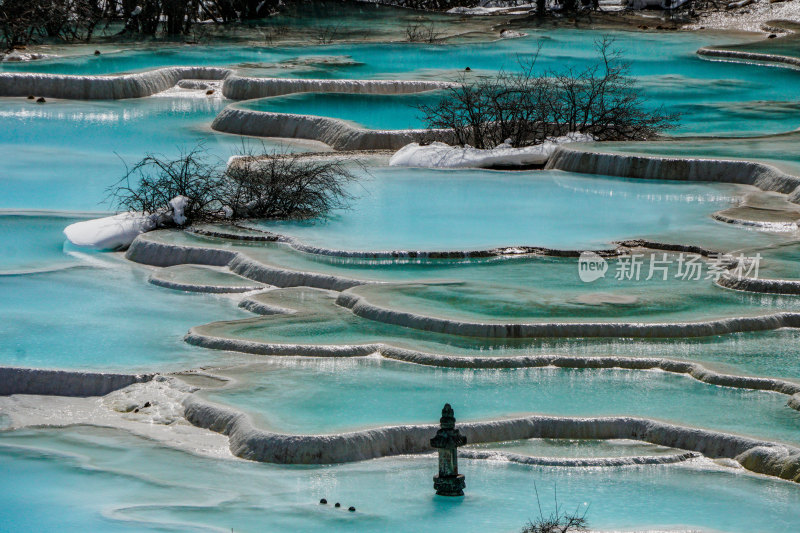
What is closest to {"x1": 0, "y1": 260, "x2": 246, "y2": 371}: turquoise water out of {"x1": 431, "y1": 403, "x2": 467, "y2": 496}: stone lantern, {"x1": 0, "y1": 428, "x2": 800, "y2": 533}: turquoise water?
{"x1": 0, "y1": 428, "x2": 800, "y2": 533}: turquoise water

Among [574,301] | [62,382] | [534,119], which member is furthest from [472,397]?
[534,119]

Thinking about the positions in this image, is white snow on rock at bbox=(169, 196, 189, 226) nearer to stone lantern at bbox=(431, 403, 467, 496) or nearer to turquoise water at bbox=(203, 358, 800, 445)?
turquoise water at bbox=(203, 358, 800, 445)

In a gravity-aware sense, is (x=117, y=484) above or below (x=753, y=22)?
below

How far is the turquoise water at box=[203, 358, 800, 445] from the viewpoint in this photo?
817 cm

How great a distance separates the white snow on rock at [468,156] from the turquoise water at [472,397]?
6.97 metres

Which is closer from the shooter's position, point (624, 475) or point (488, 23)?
point (624, 475)

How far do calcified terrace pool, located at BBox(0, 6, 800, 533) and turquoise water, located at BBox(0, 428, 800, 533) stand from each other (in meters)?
0.02

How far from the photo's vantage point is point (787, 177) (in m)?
14.2

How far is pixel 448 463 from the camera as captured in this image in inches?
277

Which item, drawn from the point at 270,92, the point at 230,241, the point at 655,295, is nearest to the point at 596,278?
the point at 655,295

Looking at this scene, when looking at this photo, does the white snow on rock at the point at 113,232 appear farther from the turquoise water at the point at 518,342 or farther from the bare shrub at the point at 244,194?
the turquoise water at the point at 518,342

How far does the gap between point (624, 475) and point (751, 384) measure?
1511 millimetres

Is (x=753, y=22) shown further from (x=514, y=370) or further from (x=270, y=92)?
(x=514, y=370)

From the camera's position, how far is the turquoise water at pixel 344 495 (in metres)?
6.85
